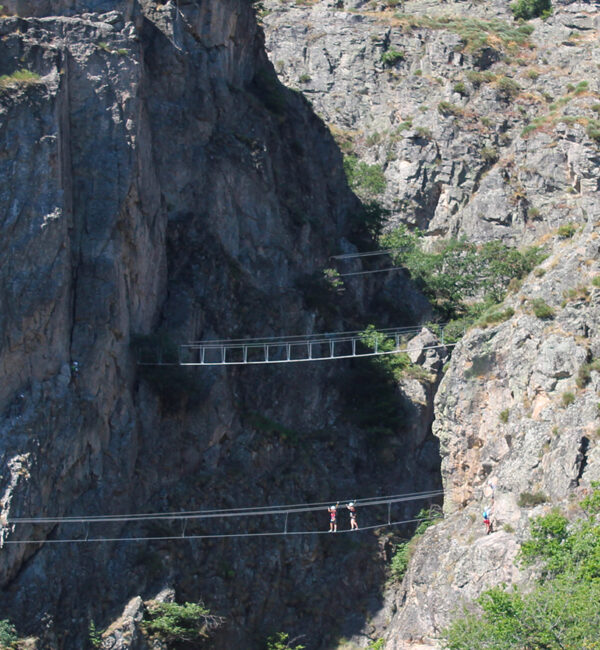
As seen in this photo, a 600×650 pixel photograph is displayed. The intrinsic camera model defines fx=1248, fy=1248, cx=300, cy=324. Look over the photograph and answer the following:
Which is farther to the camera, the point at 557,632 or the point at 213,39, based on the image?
the point at 213,39

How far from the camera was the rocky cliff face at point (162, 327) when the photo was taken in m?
36.1

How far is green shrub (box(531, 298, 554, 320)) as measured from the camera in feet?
125

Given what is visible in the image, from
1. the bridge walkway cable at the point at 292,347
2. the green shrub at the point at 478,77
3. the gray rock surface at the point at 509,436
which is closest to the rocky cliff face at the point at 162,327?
the bridge walkway cable at the point at 292,347

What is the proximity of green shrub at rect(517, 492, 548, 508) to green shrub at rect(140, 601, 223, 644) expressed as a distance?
9.87 meters

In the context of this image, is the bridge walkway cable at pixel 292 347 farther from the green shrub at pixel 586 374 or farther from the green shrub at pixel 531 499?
the green shrub at pixel 531 499

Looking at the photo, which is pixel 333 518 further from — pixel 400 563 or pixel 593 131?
pixel 593 131

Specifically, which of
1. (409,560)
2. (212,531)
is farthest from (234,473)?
(409,560)

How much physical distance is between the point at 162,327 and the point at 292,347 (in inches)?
206

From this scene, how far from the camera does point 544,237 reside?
2077 inches

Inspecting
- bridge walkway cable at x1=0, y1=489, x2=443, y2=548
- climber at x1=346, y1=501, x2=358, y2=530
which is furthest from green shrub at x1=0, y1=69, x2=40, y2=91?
climber at x1=346, y1=501, x2=358, y2=530

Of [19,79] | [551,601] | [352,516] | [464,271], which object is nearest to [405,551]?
[352,516]

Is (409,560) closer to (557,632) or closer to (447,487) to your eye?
(447,487)

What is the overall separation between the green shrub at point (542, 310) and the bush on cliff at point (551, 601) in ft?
22.7

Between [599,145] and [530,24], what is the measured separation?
54.9ft
